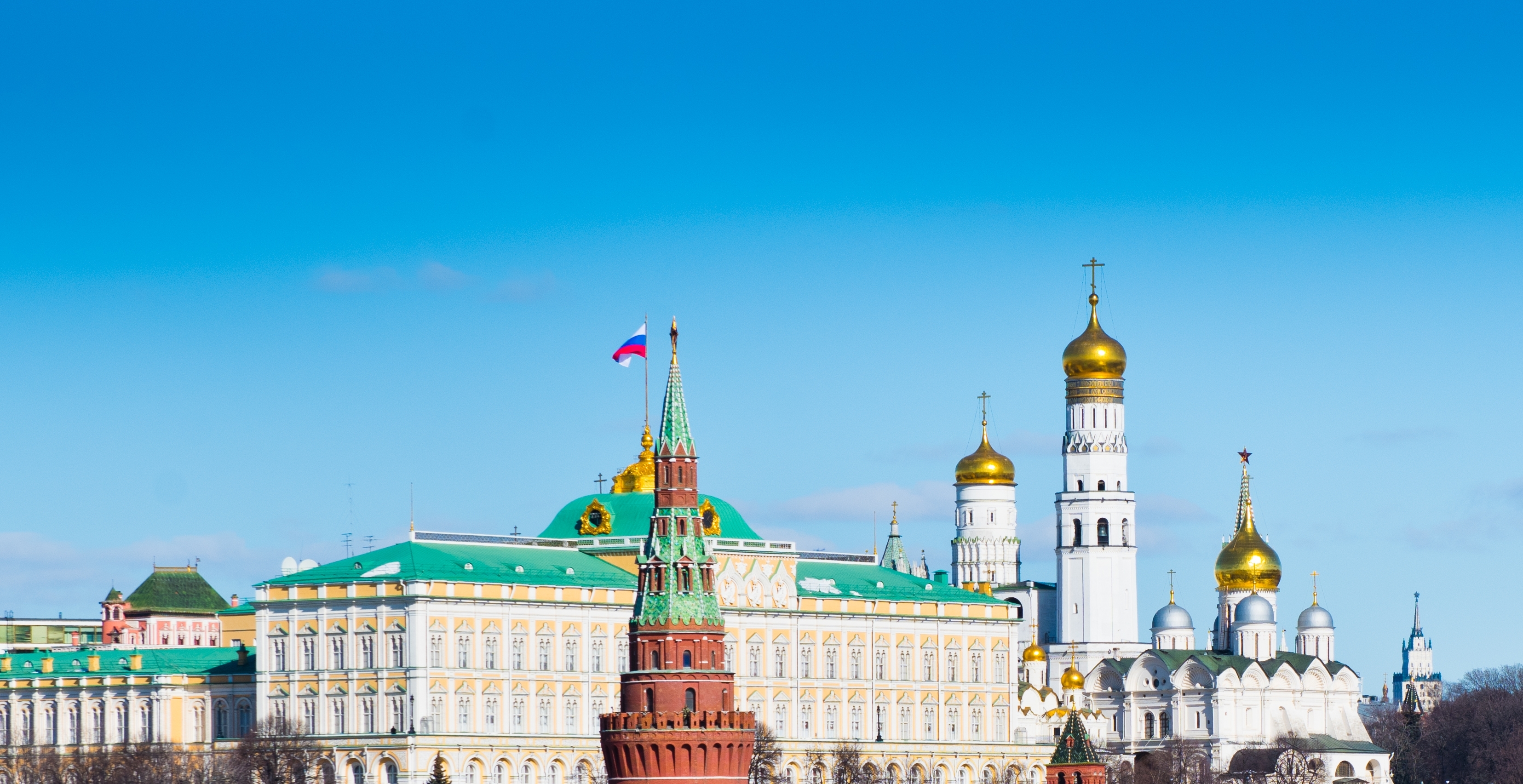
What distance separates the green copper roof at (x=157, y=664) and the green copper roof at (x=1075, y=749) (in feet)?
140

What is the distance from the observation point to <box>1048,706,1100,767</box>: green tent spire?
16675 cm

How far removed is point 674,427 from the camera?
443 ft

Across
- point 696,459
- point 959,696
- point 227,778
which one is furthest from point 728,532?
point 696,459

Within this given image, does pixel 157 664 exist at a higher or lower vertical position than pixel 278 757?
higher

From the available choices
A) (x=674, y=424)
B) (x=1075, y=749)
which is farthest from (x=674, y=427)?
(x=1075, y=749)

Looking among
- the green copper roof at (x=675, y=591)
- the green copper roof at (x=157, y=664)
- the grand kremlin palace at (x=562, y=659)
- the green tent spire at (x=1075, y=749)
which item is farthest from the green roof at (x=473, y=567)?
the green copper roof at (x=675, y=591)

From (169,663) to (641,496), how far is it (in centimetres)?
2711

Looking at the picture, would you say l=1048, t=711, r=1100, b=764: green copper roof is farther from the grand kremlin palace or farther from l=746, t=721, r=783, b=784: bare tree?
the grand kremlin palace

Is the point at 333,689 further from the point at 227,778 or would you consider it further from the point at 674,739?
the point at 674,739

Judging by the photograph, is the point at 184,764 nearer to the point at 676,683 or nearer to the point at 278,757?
the point at 278,757

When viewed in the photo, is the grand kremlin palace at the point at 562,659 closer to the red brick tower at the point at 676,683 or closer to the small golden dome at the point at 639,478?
the small golden dome at the point at 639,478

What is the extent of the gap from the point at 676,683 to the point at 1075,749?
42624 mm

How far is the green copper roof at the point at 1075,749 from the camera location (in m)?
167

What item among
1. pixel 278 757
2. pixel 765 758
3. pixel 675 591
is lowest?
pixel 765 758
